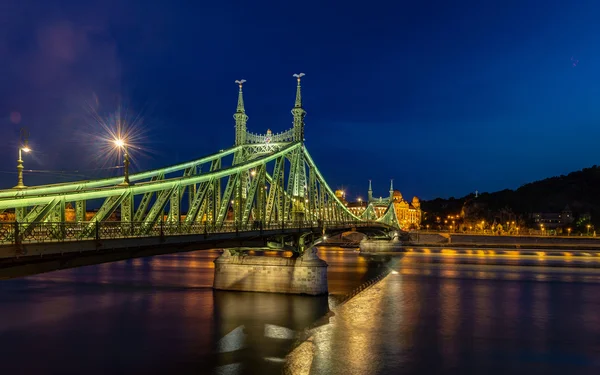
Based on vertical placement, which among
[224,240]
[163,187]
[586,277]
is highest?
[163,187]

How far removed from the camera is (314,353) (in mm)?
26250

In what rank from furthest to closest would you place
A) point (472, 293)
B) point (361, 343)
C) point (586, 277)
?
point (586, 277), point (472, 293), point (361, 343)

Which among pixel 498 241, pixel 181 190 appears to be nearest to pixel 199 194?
pixel 181 190

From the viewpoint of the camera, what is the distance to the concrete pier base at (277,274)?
137 feet

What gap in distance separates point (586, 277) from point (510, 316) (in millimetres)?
30402

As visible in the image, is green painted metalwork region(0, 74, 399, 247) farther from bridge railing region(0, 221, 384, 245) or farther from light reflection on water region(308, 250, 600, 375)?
light reflection on water region(308, 250, 600, 375)

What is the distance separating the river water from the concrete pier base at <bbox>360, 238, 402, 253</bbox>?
51.9 m

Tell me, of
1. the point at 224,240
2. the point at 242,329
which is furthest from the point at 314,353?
the point at 224,240

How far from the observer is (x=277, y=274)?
42438 mm

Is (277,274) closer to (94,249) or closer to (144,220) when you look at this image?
(144,220)

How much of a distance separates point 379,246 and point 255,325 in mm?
79596

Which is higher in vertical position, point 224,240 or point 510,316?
point 224,240

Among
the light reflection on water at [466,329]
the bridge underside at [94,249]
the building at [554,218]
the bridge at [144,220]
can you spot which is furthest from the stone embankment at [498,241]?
the bridge underside at [94,249]

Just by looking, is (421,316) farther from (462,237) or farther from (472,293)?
(462,237)
